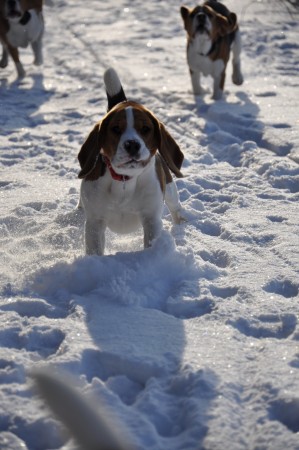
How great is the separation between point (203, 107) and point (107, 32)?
4.19 metres

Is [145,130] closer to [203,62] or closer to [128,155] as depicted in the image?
[128,155]

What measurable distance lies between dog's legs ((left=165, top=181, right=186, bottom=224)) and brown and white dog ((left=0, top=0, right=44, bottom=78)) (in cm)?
486

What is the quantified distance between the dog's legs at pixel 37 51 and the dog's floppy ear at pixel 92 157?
5898 millimetres

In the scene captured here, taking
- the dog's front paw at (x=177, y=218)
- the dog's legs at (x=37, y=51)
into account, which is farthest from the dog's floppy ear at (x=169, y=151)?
the dog's legs at (x=37, y=51)

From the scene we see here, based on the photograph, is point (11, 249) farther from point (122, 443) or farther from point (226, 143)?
point (226, 143)

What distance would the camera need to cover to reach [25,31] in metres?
9.33

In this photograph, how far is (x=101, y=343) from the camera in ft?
11.2

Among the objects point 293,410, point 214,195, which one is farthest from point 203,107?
point 293,410

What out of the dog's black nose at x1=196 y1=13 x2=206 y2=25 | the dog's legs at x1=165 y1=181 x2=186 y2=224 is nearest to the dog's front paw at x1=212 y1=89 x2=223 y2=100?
the dog's black nose at x1=196 y1=13 x2=206 y2=25

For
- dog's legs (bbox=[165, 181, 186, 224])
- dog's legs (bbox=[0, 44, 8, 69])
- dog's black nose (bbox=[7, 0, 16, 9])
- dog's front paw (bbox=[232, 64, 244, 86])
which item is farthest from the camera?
dog's legs (bbox=[0, 44, 8, 69])

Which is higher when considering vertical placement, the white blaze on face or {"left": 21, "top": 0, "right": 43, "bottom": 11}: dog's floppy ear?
the white blaze on face

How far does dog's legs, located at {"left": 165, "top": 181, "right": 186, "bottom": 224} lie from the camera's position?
4.92m

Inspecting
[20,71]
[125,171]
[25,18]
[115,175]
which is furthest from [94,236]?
[25,18]

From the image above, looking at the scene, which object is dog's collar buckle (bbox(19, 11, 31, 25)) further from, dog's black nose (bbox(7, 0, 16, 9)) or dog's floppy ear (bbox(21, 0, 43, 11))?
dog's black nose (bbox(7, 0, 16, 9))
